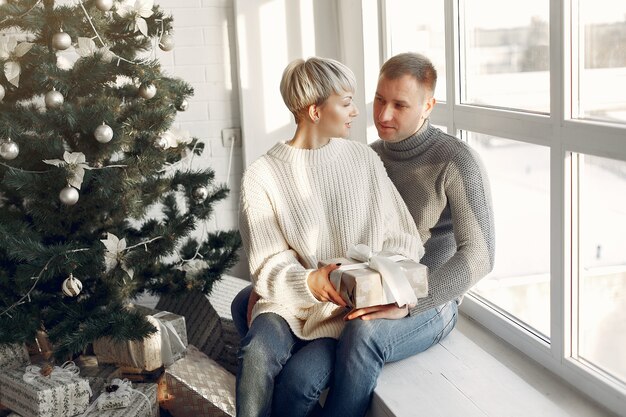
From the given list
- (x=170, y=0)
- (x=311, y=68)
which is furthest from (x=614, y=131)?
(x=170, y=0)

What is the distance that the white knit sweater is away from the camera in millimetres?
2178

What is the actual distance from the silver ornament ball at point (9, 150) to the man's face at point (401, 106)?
1136 mm

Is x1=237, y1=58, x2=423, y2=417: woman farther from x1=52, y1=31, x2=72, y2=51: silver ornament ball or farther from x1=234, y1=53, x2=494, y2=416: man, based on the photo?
x1=52, y1=31, x2=72, y2=51: silver ornament ball

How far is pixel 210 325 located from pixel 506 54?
1.49m

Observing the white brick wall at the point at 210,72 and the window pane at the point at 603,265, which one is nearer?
the window pane at the point at 603,265

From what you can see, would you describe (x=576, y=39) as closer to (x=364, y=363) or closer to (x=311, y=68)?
(x=311, y=68)

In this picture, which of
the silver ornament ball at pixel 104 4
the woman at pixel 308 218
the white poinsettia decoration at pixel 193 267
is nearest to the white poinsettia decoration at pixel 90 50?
the silver ornament ball at pixel 104 4

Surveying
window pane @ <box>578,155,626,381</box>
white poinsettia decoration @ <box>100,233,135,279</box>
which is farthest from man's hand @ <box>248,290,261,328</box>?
window pane @ <box>578,155,626,381</box>

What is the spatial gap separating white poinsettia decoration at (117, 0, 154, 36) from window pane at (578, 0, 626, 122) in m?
1.41

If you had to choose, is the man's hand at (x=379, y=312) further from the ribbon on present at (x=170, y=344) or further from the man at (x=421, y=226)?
the ribbon on present at (x=170, y=344)

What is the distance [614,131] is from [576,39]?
0.32 meters

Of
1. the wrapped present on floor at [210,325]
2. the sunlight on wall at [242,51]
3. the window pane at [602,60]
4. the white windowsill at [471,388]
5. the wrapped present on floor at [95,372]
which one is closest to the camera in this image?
the window pane at [602,60]

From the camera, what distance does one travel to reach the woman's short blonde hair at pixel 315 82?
220 cm

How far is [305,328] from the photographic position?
2184mm
